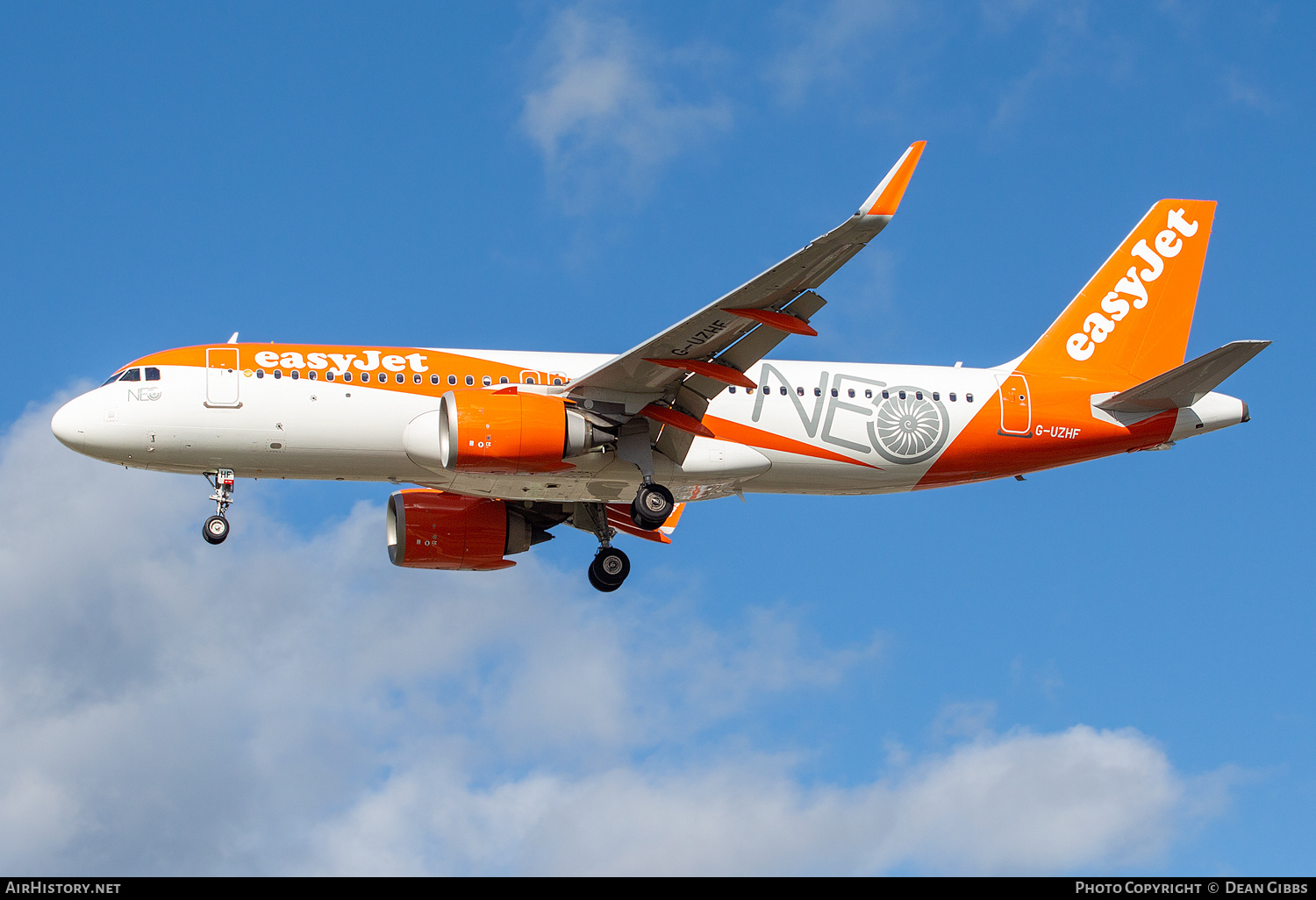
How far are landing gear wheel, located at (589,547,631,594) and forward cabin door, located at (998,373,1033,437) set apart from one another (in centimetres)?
960

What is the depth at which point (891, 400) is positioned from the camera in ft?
115

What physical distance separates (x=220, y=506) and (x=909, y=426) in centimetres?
1551

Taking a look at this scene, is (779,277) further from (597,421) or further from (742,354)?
(597,421)

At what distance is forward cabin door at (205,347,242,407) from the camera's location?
3181 centimetres

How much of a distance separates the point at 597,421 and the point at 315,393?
5978 millimetres

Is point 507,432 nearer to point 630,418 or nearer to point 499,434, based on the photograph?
point 499,434

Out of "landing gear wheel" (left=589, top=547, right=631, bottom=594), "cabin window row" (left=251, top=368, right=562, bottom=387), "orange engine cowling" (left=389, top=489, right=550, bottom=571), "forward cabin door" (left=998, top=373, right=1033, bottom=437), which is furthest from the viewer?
"orange engine cowling" (left=389, top=489, right=550, bottom=571)

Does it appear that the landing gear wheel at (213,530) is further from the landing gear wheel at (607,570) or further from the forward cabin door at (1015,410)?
the forward cabin door at (1015,410)

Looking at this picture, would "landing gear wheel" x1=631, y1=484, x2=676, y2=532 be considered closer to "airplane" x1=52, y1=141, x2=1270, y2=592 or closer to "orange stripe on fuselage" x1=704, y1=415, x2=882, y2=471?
"airplane" x1=52, y1=141, x2=1270, y2=592

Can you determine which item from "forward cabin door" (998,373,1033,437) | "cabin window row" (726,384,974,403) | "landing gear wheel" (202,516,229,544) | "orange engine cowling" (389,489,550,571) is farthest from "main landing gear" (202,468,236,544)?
"forward cabin door" (998,373,1033,437)

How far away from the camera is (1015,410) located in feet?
118

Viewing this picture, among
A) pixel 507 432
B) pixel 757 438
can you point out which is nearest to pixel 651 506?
pixel 757 438

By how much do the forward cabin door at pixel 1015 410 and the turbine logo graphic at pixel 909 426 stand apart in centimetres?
147
